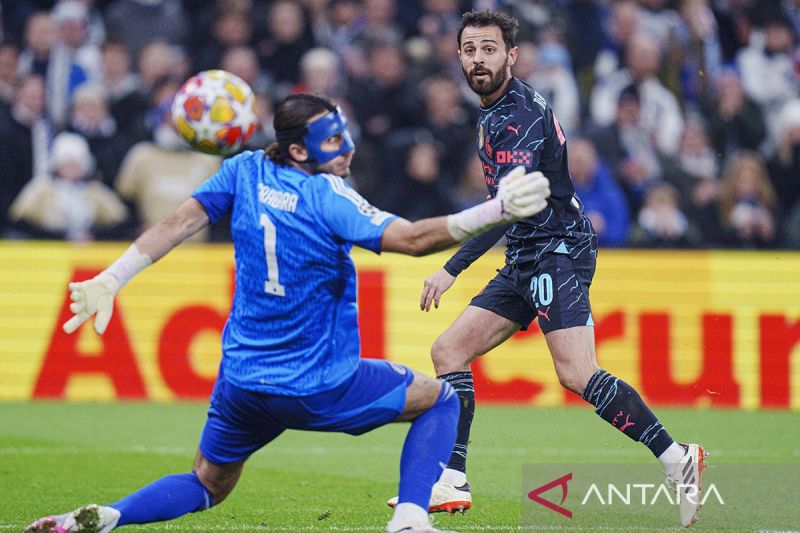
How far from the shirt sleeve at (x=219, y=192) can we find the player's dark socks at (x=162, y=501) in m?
1.20

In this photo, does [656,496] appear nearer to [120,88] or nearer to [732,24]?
[120,88]

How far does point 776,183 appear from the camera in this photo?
15633 millimetres

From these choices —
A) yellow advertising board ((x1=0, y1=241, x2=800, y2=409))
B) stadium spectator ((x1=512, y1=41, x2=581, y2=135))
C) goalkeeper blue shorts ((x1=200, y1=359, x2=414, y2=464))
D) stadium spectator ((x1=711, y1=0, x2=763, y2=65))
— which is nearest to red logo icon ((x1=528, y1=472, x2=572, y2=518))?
goalkeeper blue shorts ((x1=200, y1=359, x2=414, y2=464))

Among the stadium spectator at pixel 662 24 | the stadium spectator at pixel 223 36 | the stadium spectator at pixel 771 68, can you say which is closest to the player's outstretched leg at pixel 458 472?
the stadium spectator at pixel 223 36

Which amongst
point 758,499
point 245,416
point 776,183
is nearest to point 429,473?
point 245,416

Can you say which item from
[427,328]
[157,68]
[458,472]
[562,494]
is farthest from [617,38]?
[458,472]

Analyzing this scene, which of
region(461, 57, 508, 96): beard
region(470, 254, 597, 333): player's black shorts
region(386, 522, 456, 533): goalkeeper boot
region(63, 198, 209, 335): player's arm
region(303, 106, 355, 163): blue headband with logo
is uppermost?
region(461, 57, 508, 96): beard

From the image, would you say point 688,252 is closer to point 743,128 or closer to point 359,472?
point 743,128

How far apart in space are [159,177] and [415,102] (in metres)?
3.19

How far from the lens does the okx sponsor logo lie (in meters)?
7.00

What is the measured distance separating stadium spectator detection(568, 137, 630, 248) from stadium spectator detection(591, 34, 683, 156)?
116cm

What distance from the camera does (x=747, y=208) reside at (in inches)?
596

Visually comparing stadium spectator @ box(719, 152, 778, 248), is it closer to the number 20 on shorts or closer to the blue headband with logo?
the number 20 on shorts

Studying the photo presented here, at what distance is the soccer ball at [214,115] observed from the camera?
625 cm
